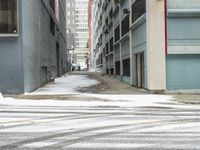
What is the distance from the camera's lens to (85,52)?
19875 centimetres

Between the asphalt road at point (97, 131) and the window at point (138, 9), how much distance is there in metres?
13.0

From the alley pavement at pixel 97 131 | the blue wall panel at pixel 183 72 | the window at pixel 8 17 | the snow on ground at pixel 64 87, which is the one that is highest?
the window at pixel 8 17

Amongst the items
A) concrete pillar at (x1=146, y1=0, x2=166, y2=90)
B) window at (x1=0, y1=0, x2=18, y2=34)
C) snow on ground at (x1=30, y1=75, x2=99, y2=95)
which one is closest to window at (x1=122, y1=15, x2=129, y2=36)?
snow on ground at (x1=30, y1=75, x2=99, y2=95)

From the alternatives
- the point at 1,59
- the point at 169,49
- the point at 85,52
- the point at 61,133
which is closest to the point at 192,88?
the point at 169,49

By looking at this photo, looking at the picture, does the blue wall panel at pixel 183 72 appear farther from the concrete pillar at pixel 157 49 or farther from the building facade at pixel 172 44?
the concrete pillar at pixel 157 49

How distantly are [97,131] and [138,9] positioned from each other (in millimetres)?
19989

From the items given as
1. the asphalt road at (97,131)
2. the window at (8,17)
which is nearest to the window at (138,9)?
the window at (8,17)

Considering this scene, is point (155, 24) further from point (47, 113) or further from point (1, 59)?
point (47, 113)

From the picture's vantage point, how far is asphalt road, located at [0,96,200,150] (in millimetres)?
8391

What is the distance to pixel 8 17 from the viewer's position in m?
24.7

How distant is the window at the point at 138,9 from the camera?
26656 mm

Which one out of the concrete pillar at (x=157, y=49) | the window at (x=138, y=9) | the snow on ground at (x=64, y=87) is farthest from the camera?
the snow on ground at (x=64, y=87)

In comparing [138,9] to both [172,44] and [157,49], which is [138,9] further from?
[157,49]

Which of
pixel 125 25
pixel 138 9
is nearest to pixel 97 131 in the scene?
pixel 138 9
